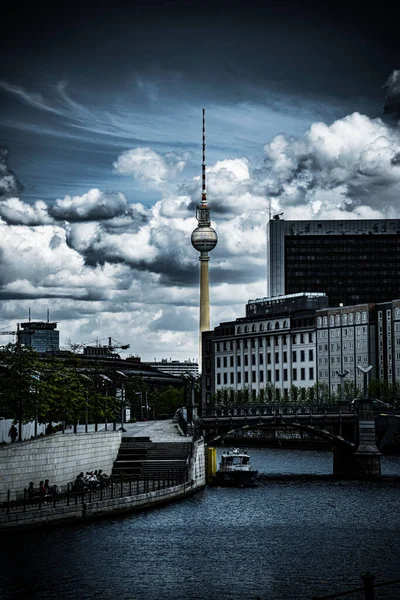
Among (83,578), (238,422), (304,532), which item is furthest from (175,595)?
(238,422)

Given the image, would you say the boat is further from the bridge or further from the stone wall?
the stone wall

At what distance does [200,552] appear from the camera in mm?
69625

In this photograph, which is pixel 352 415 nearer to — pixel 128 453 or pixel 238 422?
pixel 238 422

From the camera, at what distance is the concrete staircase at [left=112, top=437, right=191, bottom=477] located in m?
100

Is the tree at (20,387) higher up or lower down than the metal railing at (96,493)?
higher up

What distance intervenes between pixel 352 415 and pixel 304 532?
57.4 metres

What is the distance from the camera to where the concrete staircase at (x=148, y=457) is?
100 m

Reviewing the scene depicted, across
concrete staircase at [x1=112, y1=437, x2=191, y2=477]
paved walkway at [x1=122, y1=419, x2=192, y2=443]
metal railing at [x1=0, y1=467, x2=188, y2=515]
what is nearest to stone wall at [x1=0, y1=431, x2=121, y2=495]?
metal railing at [x1=0, y1=467, x2=188, y2=515]

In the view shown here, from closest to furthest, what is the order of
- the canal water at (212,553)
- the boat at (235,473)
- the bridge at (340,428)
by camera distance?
the canal water at (212,553), the boat at (235,473), the bridge at (340,428)

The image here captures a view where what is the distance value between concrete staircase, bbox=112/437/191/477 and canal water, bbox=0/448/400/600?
5033 millimetres

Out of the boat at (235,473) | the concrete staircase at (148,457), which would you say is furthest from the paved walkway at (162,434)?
the boat at (235,473)

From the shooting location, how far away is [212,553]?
69.4 m

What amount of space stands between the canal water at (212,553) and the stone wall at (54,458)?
22.1 feet

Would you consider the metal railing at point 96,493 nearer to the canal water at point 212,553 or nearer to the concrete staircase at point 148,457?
the concrete staircase at point 148,457
